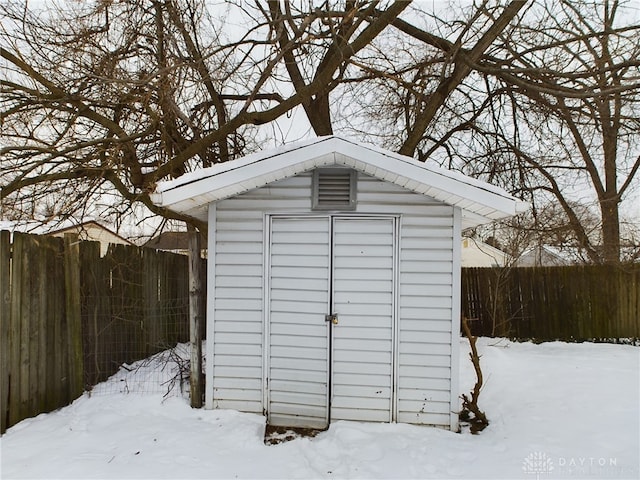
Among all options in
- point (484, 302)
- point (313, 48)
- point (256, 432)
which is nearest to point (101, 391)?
point (256, 432)

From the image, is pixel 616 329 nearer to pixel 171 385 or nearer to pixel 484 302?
pixel 484 302

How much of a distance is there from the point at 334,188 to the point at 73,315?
3.18 metres

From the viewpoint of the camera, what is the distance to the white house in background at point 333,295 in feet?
13.4

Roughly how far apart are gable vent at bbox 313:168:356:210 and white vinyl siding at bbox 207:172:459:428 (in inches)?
3.5

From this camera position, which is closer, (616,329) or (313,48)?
(313,48)

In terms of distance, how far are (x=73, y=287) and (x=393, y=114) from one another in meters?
6.68

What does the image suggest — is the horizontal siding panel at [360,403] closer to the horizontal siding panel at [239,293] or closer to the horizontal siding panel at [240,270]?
the horizontal siding panel at [239,293]

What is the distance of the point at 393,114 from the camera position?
8312mm

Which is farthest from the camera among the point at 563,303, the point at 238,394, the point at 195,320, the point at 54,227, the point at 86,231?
the point at 563,303

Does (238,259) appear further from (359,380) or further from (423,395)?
(423,395)

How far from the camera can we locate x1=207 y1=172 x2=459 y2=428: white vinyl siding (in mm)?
4090

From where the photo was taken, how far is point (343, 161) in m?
4.07

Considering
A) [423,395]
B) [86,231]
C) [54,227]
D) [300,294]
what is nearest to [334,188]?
[300,294]

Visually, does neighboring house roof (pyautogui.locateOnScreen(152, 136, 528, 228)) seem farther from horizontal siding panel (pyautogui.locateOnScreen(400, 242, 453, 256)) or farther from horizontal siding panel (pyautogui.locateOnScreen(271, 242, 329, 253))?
horizontal siding panel (pyautogui.locateOnScreen(271, 242, 329, 253))
